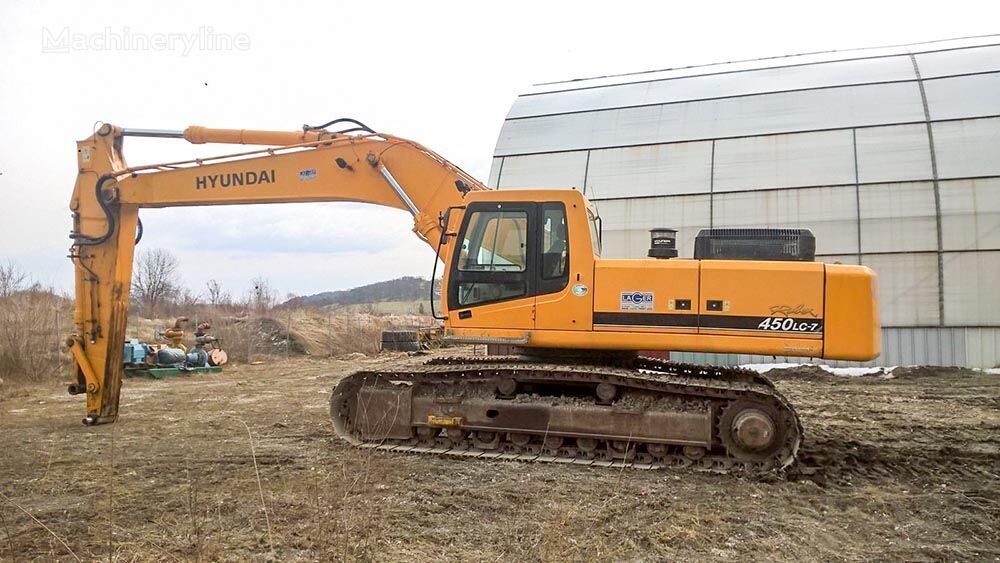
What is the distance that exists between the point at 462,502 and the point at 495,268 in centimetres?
263

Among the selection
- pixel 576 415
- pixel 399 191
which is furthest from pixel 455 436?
pixel 399 191

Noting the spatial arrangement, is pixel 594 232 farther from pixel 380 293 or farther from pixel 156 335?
pixel 380 293

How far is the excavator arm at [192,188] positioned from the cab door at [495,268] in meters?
1.48

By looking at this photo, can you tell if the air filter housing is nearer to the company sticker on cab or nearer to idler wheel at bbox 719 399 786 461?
the company sticker on cab

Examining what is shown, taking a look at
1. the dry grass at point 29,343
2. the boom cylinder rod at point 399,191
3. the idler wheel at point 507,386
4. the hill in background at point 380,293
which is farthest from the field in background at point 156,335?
the hill in background at point 380,293

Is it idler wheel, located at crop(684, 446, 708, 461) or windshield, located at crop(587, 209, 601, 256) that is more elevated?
windshield, located at crop(587, 209, 601, 256)

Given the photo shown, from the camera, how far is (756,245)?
7.54m

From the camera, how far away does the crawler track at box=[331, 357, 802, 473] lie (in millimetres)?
6883

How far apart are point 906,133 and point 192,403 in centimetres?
1706

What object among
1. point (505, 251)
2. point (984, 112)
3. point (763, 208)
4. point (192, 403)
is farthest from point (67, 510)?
point (984, 112)

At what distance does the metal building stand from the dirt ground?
7.45 metres

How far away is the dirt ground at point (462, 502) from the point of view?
4.70 meters

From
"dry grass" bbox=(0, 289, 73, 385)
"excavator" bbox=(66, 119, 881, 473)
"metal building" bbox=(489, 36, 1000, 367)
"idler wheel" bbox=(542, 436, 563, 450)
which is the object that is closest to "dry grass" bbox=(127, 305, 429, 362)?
"dry grass" bbox=(0, 289, 73, 385)

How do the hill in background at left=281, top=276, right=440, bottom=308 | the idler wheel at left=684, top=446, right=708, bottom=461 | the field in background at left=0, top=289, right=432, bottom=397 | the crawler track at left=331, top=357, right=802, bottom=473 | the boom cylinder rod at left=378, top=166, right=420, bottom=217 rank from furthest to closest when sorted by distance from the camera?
the hill in background at left=281, top=276, right=440, bottom=308
the field in background at left=0, top=289, right=432, bottom=397
the boom cylinder rod at left=378, top=166, right=420, bottom=217
the idler wheel at left=684, top=446, right=708, bottom=461
the crawler track at left=331, top=357, right=802, bottom=473
